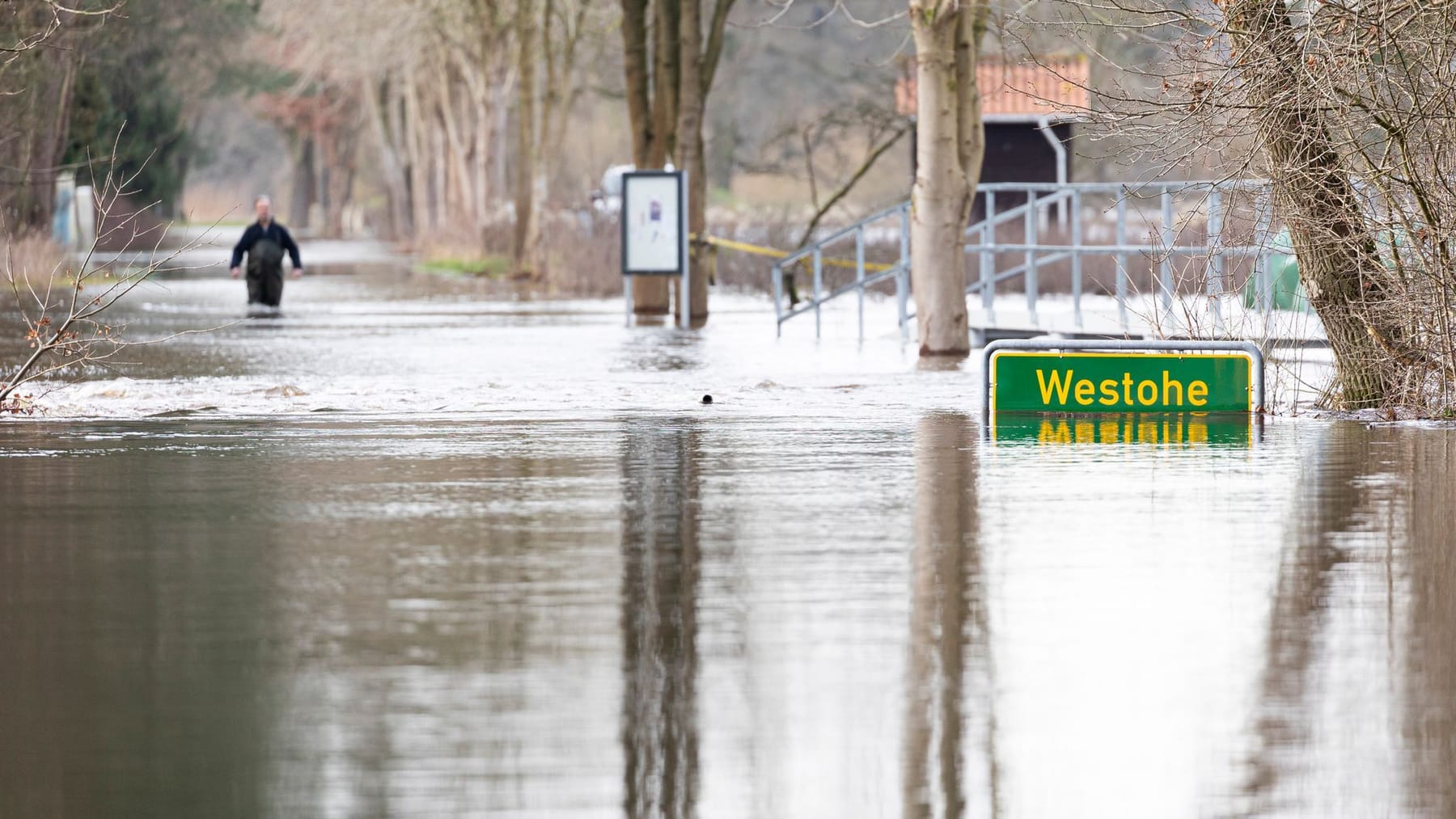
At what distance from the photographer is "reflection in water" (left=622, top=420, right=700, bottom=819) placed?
22.0ft

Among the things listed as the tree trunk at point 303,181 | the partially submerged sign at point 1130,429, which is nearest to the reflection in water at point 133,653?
the partially submerged sign at point 1130,429

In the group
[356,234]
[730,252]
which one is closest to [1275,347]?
[730,252]

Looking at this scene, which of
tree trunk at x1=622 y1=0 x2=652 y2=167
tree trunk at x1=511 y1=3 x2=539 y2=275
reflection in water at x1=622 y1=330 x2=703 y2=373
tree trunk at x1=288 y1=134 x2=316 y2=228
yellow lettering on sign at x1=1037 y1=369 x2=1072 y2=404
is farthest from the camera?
tree trunk at x1=288 y1=134 x2=316 y2=228

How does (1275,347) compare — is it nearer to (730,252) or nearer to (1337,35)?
(1337,35)

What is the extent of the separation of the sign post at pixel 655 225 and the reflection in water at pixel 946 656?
2007 centimetres

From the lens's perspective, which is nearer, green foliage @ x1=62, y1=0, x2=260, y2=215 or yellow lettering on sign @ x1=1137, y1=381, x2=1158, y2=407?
yellow lettering on sign @ x1=1137, y1=381, x2=1158, y2=407

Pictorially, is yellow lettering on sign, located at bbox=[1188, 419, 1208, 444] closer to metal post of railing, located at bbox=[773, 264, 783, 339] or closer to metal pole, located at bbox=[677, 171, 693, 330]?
metal post of railing, located at bbox=[773, 264, 783, 339]

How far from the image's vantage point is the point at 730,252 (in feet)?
168

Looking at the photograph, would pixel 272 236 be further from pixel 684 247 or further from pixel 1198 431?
pixel 1198 431

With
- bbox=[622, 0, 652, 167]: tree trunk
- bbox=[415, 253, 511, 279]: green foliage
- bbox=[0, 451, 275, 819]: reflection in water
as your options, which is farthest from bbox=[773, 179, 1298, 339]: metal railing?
bbox=[415, 253, 511, 279]: green foliage

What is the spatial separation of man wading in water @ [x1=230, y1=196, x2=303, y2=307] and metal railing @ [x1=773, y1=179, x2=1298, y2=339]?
7642mm

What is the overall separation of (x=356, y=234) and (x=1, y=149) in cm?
8511

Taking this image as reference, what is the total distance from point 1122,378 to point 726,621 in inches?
376

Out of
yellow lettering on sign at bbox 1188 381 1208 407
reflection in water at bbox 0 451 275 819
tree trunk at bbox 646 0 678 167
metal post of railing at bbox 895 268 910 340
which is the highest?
tree trunk at bbox 646 0 678 167
